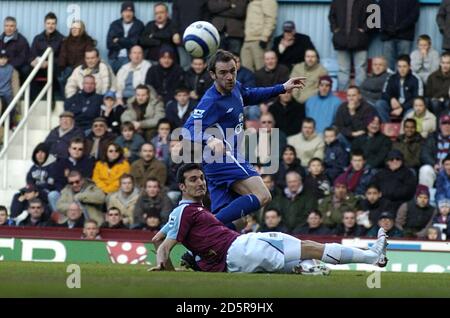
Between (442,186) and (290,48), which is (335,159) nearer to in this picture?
(442,186)

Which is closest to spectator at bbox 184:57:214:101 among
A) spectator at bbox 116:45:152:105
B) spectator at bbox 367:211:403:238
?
spectator at bbox 116:45:152:105

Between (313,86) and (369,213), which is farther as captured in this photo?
(313,86)

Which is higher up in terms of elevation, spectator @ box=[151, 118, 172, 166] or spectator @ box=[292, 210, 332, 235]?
spectator @ box=[151, 118, 172, 166]

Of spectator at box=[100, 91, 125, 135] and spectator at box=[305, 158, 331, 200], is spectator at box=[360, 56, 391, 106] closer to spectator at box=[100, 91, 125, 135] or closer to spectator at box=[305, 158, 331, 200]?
spectator at box=[305, 158, 331, 200]

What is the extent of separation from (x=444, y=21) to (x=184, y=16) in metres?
4.70

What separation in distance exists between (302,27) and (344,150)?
3.50 metres

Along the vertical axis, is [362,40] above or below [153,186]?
above

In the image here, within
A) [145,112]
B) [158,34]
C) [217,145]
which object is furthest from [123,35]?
[217,145]

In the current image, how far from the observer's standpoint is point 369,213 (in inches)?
906

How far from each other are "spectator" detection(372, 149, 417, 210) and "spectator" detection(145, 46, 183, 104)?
174 inches

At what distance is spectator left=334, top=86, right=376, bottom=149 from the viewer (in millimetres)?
24438

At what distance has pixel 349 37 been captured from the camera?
25.7 meters

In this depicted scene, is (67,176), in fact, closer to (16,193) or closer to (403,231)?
(16,193)
